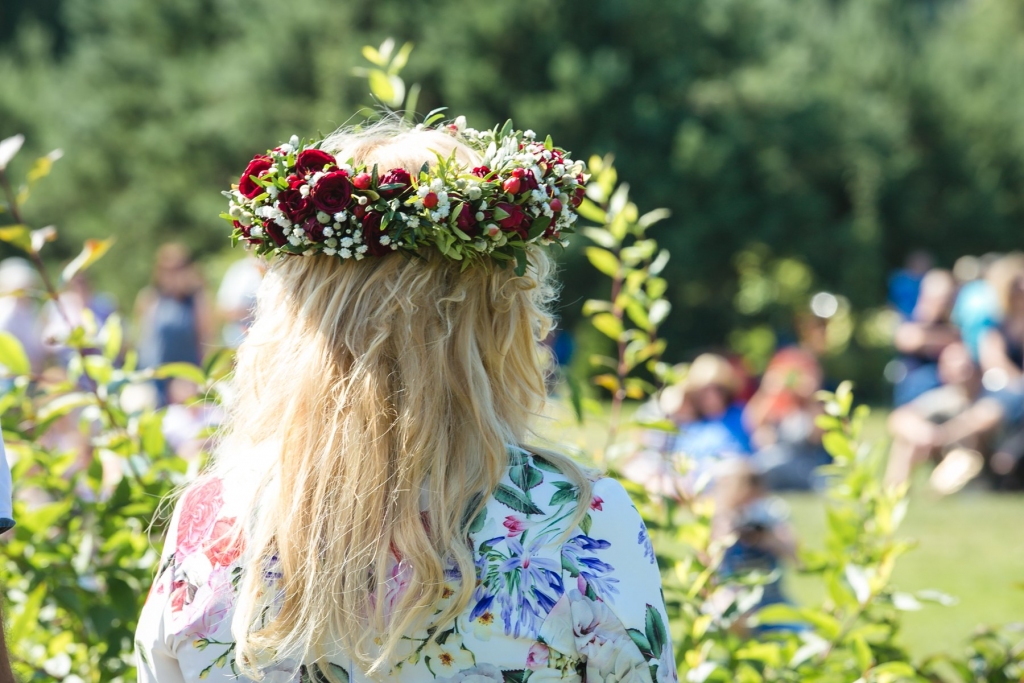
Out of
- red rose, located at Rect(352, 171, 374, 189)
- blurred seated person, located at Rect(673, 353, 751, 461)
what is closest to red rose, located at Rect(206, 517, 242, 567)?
red rose, located at Rect(352, 171, 374, 189)

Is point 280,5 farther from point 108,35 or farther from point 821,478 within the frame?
point 821,478

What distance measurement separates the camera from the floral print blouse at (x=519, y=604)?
1378 millimetres

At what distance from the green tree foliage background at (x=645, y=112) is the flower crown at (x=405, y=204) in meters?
13.9

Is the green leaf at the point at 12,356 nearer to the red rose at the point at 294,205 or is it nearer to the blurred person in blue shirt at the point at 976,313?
the red rose at the point at 294,205

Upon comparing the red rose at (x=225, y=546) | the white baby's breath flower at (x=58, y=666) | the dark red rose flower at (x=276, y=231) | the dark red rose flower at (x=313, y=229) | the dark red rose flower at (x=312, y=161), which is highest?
the dark red rose flower at (x=312, y=161)

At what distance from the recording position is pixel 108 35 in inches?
862

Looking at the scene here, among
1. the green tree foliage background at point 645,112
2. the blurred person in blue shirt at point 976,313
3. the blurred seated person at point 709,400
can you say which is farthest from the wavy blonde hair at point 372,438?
the green tree foliage background at point 645,112

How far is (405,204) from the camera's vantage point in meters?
1.44

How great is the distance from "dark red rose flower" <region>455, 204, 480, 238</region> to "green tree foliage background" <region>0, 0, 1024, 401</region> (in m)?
14.0

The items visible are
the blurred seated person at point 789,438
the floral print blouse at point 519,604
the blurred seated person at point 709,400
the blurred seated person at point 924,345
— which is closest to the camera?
the floral print blouse at point 519,604

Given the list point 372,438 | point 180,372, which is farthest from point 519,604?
point 180,372

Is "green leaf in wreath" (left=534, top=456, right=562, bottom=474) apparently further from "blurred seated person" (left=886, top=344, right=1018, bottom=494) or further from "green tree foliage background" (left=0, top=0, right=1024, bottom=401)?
"green tree foliage background" (left=0, top=0, right=1024, bottom=401)

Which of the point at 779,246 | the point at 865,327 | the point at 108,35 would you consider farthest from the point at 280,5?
the point at 865,327

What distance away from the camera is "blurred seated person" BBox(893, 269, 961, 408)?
8.57 metres
